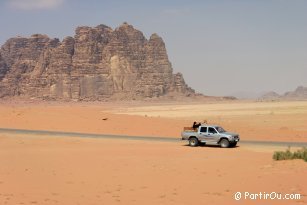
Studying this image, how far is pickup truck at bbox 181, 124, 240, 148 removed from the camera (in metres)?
26.4

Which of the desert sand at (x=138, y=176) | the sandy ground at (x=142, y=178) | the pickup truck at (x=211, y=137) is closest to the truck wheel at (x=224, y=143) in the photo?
the pickup truck at (x=211, y=137)

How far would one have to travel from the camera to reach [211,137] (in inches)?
1064

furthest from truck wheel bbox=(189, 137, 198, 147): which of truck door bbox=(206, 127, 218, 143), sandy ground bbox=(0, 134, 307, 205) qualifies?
sandy ground bbox=(0, 134, 307, 205)

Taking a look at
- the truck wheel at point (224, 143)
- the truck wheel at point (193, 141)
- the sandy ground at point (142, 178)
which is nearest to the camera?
the sandy ground at point (142, 178)

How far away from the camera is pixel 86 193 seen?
1286 centimetres

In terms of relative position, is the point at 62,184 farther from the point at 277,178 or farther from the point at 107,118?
the point at 107,118

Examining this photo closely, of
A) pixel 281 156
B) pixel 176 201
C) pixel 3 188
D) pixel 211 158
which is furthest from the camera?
pixel 211 158

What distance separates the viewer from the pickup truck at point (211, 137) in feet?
86.5

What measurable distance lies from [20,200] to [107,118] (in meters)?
34.5

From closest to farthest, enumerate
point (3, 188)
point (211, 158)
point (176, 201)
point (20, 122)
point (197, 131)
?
point (176, 201)
point (3, 188)
point (211, 158)
point (197, 131)
point (20, 122)

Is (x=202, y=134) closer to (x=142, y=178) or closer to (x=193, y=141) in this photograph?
(x=193, y=141)

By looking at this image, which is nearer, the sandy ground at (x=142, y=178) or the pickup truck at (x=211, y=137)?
the sandy ground at (x=142, y=178)

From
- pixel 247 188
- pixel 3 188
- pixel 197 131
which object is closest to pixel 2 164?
pixel 3 188

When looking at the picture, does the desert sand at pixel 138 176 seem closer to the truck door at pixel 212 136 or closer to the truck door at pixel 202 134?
the truck door at pixel 212 136
